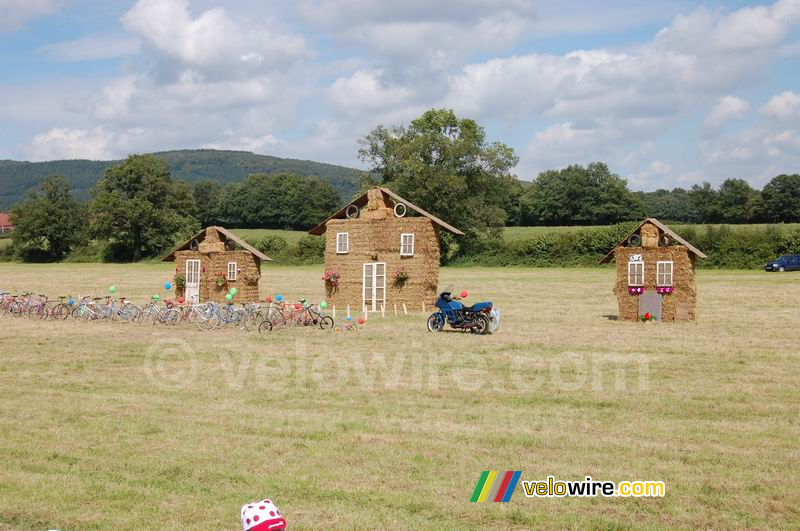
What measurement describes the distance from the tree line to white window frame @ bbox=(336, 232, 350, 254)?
34.4 metres

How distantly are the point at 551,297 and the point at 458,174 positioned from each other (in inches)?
1354

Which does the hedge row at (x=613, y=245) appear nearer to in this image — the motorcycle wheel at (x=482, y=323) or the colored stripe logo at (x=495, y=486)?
the motorcycle wheel at (x=482, y=323)

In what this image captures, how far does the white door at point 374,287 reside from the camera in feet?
102

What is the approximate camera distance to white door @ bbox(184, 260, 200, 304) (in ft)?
106

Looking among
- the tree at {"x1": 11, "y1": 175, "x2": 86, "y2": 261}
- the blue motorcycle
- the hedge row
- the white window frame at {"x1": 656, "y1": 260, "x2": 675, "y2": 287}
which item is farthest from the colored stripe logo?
the tree at {"x1": 11, "y1": 175, "x2": 86, "y2": 261}

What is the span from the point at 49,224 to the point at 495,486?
87277 mm

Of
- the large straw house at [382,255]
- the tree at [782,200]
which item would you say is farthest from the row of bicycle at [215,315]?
the tree at [782,200]

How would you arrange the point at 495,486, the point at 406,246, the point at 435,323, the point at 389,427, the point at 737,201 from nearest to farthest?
the point at 495,486, the point at 389,427, the point at 435,323, the point at 406,246, the point at 737,201

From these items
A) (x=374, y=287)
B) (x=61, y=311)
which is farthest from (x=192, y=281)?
(x=374, y=287)

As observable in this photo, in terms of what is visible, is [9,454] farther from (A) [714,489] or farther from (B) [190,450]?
(A) [714,489]

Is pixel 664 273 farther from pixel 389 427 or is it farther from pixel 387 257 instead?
pixel 389 427

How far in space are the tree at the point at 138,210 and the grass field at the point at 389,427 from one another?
2406 inches

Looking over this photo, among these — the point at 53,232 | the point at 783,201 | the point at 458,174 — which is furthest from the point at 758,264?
the point at 53,232

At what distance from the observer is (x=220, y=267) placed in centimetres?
3184
